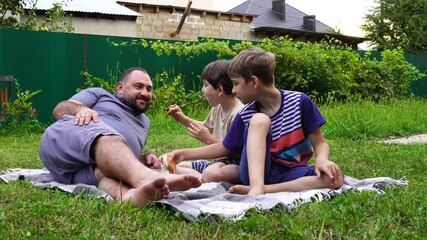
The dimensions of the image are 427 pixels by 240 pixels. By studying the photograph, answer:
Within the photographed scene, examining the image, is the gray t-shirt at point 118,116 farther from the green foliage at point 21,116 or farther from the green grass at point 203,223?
the green foliage at point 21,116

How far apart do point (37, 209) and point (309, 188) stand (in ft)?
5.63

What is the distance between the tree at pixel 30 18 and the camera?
15930mm

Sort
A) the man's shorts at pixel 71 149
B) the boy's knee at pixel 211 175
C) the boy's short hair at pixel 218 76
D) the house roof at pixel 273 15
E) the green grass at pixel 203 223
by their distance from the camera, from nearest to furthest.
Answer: the green grass at pixel 203 223 → the man's shorts at pixel 71 149 → the boy's knee at pixel 211 175 → the boy's short hair at pixel 218 76 → the house roof at pixel 273 15

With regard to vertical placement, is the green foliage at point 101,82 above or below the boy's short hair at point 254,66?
below

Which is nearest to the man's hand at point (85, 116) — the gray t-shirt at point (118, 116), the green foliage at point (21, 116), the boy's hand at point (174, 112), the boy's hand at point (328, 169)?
the gray t-shirt at point (118, 116)

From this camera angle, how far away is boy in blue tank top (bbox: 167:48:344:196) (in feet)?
13.5

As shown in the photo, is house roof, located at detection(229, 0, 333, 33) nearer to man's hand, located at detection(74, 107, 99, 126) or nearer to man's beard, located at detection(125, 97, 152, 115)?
man's beard, located at detection(125, 97, 152, 115)

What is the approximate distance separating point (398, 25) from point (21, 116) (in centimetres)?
3102

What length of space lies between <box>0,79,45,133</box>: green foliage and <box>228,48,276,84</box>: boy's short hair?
268 inches

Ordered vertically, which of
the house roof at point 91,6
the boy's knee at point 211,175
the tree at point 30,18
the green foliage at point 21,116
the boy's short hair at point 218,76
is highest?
the house roof at point 91,6

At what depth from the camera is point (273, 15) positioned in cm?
4025

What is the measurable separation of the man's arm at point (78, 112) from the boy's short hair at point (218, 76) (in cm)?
96

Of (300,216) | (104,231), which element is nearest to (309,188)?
(300,216)

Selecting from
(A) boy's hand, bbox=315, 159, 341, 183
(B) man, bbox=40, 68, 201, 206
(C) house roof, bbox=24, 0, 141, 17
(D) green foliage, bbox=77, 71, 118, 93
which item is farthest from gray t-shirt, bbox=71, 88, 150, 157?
(C) house roof, bbox=24, 0, 141, 17
